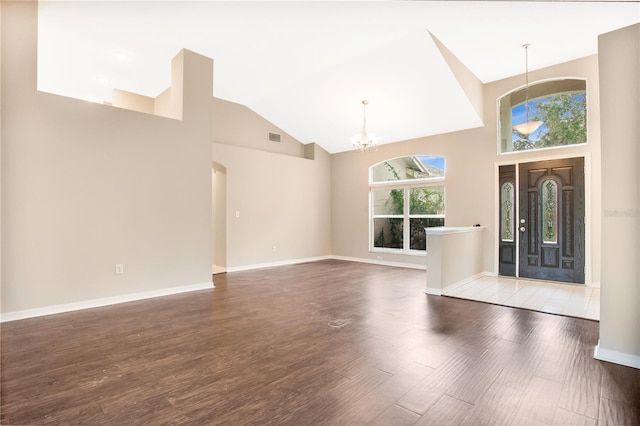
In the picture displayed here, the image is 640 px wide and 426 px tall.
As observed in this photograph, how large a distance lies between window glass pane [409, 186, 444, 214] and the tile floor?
2.06 metres

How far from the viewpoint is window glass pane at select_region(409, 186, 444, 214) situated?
7102 millimetres

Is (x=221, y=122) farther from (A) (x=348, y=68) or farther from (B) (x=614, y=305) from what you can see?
(B) (x=614, y=305)

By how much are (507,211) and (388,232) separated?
2841mm

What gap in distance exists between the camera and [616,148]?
244 cm

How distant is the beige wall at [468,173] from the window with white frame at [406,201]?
0.21m

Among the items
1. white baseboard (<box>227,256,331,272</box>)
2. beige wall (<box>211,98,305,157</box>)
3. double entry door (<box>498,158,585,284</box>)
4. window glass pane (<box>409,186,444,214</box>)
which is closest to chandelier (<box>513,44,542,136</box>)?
double entry door (<box>498,158,585,284</box>)

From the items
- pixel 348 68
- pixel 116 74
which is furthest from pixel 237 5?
pixel 116 74

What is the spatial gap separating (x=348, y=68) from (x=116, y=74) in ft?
14.3

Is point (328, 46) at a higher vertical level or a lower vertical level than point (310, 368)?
higher

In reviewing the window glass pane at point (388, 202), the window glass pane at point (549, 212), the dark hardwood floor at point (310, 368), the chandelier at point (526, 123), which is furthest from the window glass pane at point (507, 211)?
the dark hardwood floor at point (310, 368)

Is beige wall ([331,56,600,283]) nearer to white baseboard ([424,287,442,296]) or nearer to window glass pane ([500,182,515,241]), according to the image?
window glass pane ([500,182,515,241])

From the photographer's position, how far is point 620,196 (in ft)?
7.93

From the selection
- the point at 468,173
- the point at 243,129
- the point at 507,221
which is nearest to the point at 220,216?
the point at 243,129

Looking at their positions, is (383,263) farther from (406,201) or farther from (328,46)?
(328,46)
